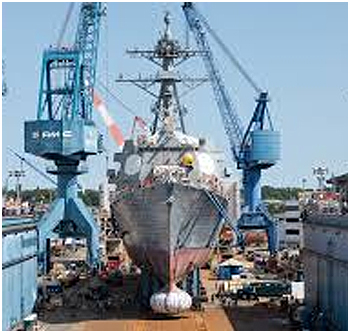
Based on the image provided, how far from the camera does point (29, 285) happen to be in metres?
38.4

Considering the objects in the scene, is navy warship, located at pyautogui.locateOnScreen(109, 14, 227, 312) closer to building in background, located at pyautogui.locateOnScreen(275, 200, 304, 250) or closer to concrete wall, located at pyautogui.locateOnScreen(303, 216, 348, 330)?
concrete wall, located at pyautogui.locateOnScreen(303, 216, 348, 330)

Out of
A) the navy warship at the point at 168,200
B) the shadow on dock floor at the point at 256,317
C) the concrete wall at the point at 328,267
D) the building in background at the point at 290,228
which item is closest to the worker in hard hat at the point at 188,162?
the navy warship at the point at 168,200

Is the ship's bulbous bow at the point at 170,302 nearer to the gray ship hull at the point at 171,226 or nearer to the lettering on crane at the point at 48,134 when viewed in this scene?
the gray ship hull at the point at 171,226

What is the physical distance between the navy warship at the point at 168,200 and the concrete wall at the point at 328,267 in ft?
14.4

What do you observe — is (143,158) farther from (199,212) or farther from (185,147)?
(199,212)

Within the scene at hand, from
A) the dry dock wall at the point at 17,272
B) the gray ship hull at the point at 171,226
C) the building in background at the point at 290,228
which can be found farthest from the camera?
the building in background at the point at 290,228

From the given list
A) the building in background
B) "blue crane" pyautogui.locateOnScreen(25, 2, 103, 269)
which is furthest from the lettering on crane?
the building in background

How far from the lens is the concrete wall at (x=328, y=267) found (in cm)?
2928

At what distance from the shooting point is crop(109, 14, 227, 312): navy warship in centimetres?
3484

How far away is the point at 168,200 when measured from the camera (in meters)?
34.5

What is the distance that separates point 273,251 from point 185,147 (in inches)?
1527

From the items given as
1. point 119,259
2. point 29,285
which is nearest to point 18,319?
point 29,285

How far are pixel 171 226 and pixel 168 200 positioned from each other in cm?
106

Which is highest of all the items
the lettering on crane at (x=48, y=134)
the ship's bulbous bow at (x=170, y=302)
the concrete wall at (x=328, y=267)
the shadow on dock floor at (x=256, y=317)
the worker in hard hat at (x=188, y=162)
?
the lettering on crane at (x=48, y=134)
